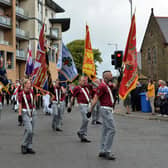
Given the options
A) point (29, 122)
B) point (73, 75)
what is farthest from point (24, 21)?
A: point (29, 122)

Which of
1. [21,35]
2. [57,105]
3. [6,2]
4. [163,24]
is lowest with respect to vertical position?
[57,105]

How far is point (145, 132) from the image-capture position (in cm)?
1105

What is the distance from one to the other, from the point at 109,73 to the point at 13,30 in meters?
37.1

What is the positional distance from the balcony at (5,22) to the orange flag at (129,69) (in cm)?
3321

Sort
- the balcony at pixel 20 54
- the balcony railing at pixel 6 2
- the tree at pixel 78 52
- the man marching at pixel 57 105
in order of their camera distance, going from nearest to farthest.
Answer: the man marching at pixel 57 105
the balcony railing at pixel 6 2
the balcony at pixel 20 54
the tree at pixel 78 52

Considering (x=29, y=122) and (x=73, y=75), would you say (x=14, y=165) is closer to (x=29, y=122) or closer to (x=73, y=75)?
(x=29, y=122)

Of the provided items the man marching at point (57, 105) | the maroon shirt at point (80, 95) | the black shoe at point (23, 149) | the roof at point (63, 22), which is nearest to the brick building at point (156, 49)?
the roof at point (63, 22)

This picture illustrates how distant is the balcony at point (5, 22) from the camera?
40.1m

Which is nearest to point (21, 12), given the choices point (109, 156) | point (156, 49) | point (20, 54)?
point (20, 54)

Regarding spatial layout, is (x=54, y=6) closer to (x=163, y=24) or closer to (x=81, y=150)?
(x=163, y=24)

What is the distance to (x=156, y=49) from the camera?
54.0 metres

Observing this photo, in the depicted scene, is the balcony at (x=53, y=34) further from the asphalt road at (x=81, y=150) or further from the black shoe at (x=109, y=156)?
the black shoe at (x=109, y=156)

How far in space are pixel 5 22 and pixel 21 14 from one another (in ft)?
16.2

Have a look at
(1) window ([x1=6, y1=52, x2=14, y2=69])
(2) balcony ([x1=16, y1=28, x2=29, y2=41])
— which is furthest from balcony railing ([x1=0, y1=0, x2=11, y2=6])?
(1) window ([x1=6, y1=52, x2=14, y2=69])
